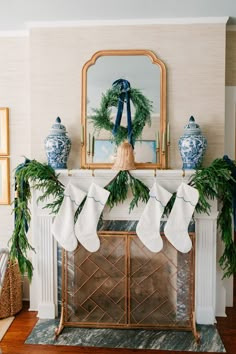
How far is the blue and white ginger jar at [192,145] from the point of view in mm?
2826

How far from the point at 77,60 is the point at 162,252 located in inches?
67.4

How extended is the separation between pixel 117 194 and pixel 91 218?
0.27m

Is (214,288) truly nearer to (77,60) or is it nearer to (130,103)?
(130,103)

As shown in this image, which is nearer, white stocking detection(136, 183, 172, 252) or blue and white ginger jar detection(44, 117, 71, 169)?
white stocking detection(136, 183, 172, 252)

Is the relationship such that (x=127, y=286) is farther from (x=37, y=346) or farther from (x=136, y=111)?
(x=136, y=111)

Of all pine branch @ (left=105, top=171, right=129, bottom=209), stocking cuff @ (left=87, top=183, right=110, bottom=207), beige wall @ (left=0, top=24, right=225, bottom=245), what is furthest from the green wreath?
stocking cuff @ (left=87, top=183, right=110, bottom=207)

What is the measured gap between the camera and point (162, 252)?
291cm

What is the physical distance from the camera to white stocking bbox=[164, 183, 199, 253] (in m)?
2.73

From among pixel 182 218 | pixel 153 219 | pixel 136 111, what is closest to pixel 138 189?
pixel 153 219

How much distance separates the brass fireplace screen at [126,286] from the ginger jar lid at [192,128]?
0.85 m

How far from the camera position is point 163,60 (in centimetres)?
303

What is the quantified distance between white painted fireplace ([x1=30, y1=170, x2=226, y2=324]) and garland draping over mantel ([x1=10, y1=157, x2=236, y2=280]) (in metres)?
0.07

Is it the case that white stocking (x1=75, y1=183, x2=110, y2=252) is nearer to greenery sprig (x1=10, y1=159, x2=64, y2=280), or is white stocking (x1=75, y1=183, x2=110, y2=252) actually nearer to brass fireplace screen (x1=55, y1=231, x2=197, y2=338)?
brass fireplace screen (x1=55, y1=231, x2=197, y2=338)

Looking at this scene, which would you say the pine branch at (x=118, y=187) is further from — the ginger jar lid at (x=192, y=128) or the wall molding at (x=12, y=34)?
the wall molding at (x=12, y=34)
